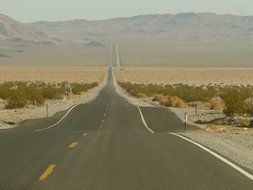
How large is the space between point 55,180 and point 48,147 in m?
5.92

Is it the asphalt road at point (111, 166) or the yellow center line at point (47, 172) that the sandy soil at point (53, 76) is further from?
the yellow center line at point (47, 172)

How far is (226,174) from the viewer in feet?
37.5

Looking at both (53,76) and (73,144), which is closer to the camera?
(73,144)

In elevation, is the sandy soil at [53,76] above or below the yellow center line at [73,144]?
below

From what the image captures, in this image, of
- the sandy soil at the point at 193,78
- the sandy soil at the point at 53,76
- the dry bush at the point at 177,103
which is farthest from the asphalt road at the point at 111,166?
the sandy soil at the point at 53,76

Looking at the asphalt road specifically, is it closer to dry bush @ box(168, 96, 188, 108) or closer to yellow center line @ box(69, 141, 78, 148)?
yellow center line @ box(69, 141, 78, 148)

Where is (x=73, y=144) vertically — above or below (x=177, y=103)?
above

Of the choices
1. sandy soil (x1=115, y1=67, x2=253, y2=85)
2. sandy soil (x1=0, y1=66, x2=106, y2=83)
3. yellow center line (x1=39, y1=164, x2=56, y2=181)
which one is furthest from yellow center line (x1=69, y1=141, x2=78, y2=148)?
sandy soil (x1=0, y1=66, x2=106, y2=83)

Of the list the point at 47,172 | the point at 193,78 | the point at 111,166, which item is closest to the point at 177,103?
the point at 111,166

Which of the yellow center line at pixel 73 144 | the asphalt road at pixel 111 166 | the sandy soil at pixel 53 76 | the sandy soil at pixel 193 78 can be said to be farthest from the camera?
the sandy soil at pixel 53 76

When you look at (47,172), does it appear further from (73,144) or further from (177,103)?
(177,103)

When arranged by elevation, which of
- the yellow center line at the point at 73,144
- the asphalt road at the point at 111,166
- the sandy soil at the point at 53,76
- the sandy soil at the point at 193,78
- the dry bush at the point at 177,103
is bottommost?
the sandy soil at the point at 193,78

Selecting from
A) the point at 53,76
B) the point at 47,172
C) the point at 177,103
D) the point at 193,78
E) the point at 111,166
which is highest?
the point at 47,172

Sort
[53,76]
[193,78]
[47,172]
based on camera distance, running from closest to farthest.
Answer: [47,172]
[193,78]
[53,76]
